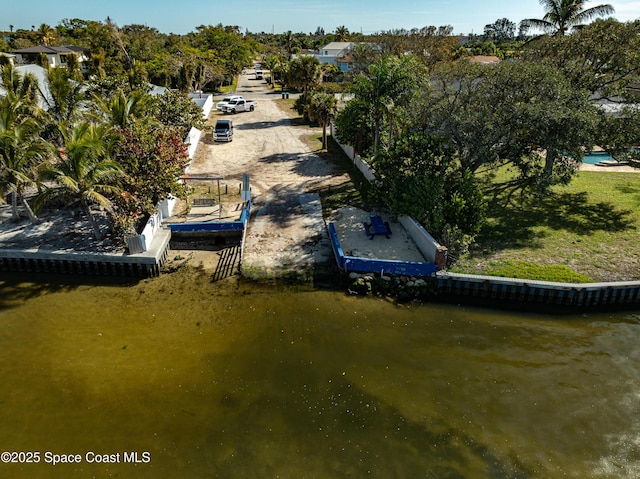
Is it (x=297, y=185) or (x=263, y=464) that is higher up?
(x=297, y=185)

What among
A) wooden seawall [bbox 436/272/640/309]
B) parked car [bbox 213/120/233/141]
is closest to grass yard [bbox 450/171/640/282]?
wooden seawall [bbox 436/272/640/309]

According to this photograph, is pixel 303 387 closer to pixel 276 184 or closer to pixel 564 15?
pixel 276 184

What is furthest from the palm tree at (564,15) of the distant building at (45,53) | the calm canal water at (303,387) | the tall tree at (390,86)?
the distant building at (45,53)

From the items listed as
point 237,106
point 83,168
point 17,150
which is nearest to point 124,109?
point 17,150

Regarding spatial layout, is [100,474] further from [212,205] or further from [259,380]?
[212,205]

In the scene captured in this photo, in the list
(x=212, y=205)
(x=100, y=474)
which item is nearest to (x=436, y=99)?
(x=212, y=205)

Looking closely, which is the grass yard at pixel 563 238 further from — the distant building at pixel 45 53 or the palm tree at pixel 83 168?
the distant building at pixel 45 53
